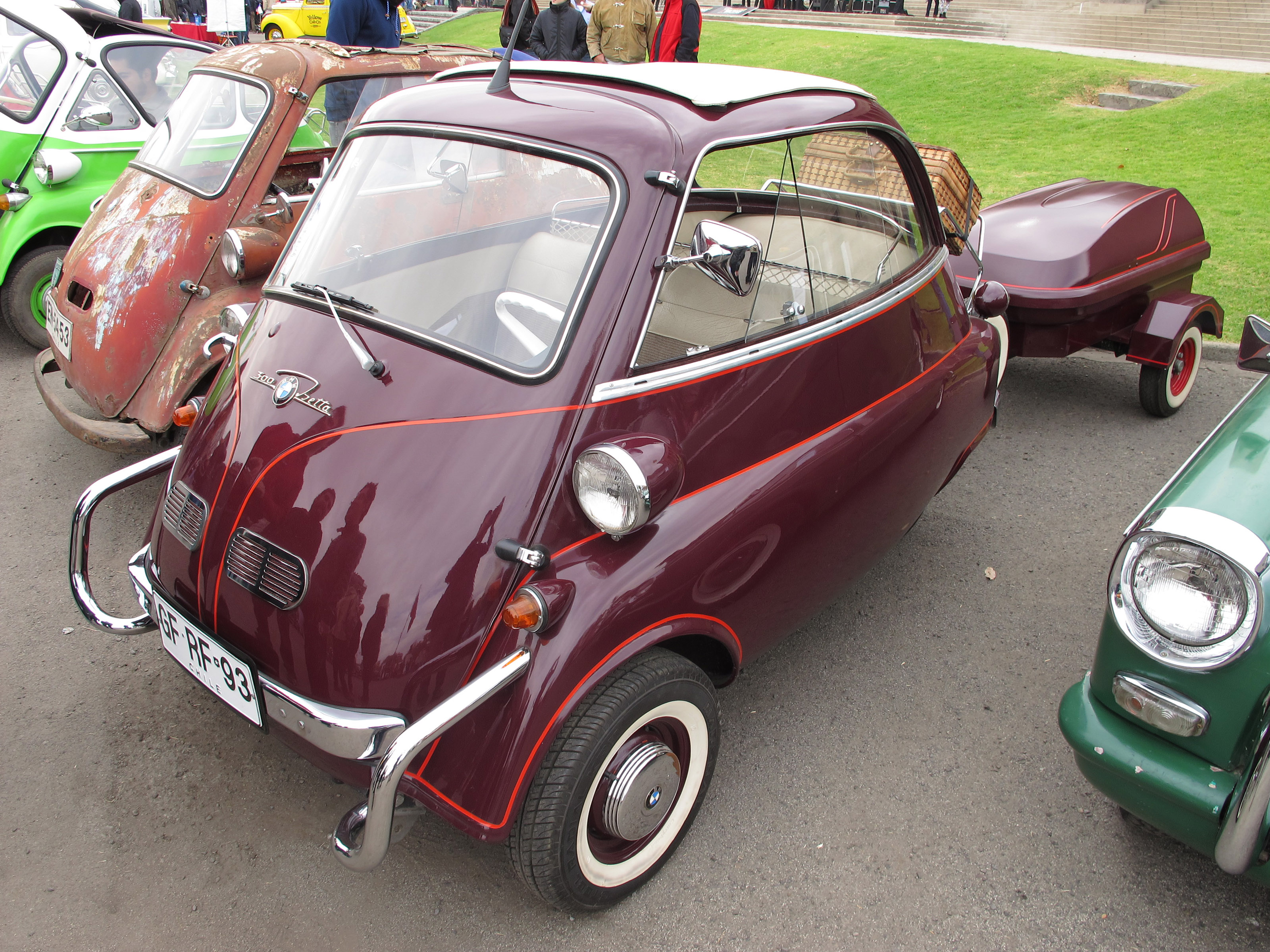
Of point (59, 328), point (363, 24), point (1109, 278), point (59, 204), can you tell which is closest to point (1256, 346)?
point (1109, 278)

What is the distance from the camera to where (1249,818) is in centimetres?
175

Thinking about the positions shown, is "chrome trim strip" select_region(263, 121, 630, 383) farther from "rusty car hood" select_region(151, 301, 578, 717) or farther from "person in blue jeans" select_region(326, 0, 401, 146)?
"person in blue jeans" select_region(326, 0, 401, 146)

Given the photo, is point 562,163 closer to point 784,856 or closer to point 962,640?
point 784,856

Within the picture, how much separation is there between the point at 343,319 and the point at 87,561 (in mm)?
1049

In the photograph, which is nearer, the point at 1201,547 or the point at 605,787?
the point at 1201,547

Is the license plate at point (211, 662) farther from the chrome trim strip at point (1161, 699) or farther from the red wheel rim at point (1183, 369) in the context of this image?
the red wheel rim at point (1183, 369)

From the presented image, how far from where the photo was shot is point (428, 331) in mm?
2277

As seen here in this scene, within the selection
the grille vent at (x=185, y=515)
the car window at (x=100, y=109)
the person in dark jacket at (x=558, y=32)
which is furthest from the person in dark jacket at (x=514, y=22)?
the grille vent at (x=185, y=515)

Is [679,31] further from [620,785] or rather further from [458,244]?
[620,785]

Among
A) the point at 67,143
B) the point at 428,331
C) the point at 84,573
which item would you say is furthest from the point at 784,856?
the point at 67,143

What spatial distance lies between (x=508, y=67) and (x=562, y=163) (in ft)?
1.70

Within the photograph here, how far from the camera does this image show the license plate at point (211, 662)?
2.12 metres

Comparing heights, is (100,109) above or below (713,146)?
below

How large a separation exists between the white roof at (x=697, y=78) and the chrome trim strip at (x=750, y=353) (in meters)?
0.67
